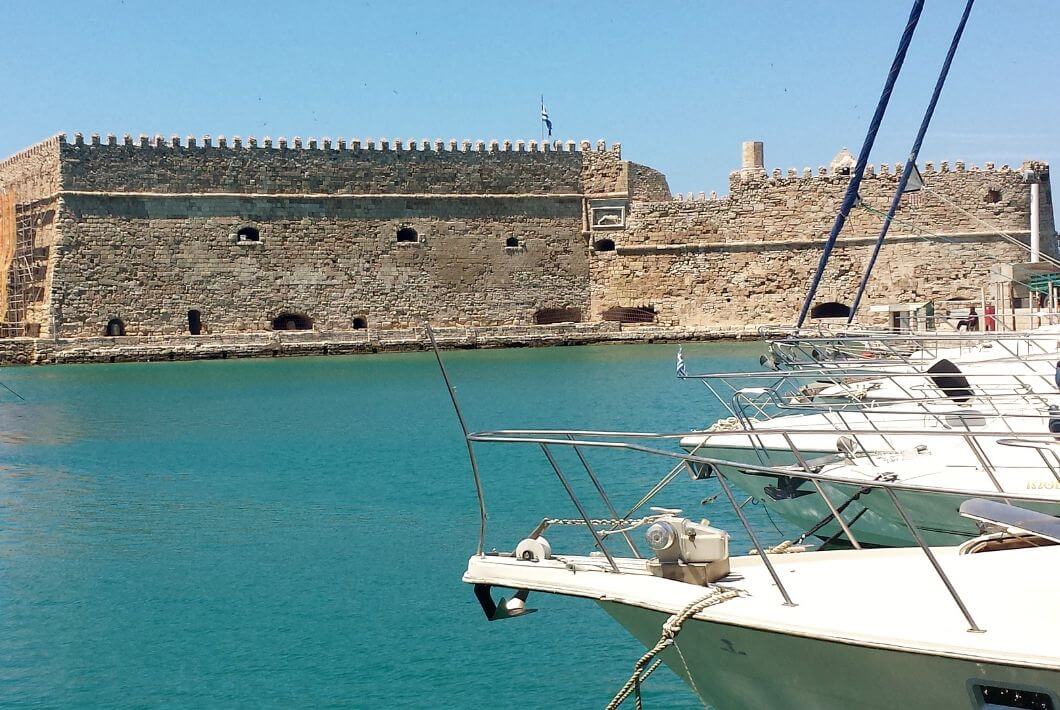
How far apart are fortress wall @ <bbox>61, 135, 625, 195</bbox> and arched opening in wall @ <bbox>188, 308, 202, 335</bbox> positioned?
280 cm

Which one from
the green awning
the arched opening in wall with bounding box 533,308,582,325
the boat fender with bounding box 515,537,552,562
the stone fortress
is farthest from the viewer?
the arched opening in wall with bounding box 533,308,582,325

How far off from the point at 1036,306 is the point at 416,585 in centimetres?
1468

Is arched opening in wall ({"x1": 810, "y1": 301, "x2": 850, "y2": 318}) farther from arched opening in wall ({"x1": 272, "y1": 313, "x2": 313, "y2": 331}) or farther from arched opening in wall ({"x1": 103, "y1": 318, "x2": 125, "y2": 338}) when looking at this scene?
arched opening in wall ({"x1": 103, "y1": 318, "x2": 125, "y2": 338})

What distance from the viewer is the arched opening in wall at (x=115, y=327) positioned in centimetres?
2820

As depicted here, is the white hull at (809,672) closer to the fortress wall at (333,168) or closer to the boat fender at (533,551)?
the boat fender at (533,551)

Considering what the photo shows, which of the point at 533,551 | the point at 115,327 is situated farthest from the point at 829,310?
the point at 533,551

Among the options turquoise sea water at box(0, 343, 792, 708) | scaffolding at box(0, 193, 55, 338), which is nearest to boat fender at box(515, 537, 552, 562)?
turquoise sea water at box(0, 343, 792, 708)

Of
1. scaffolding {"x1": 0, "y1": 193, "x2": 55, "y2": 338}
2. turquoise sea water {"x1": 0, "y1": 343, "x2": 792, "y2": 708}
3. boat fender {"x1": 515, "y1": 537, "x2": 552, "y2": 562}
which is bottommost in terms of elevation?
turquoise sea water {"x1": 0, "y1": 343, "x2": 792, "y2": 708}

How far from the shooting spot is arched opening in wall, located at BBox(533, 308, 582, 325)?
3080cm

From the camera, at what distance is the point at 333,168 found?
29.5 metres

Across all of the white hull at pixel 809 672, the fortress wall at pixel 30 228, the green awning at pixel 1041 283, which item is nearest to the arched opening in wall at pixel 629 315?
the green awning at pixel 1041 283

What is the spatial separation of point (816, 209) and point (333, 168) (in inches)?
459

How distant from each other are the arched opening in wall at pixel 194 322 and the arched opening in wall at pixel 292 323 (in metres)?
1.70

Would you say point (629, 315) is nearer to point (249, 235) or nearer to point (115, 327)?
point (249, 235)
